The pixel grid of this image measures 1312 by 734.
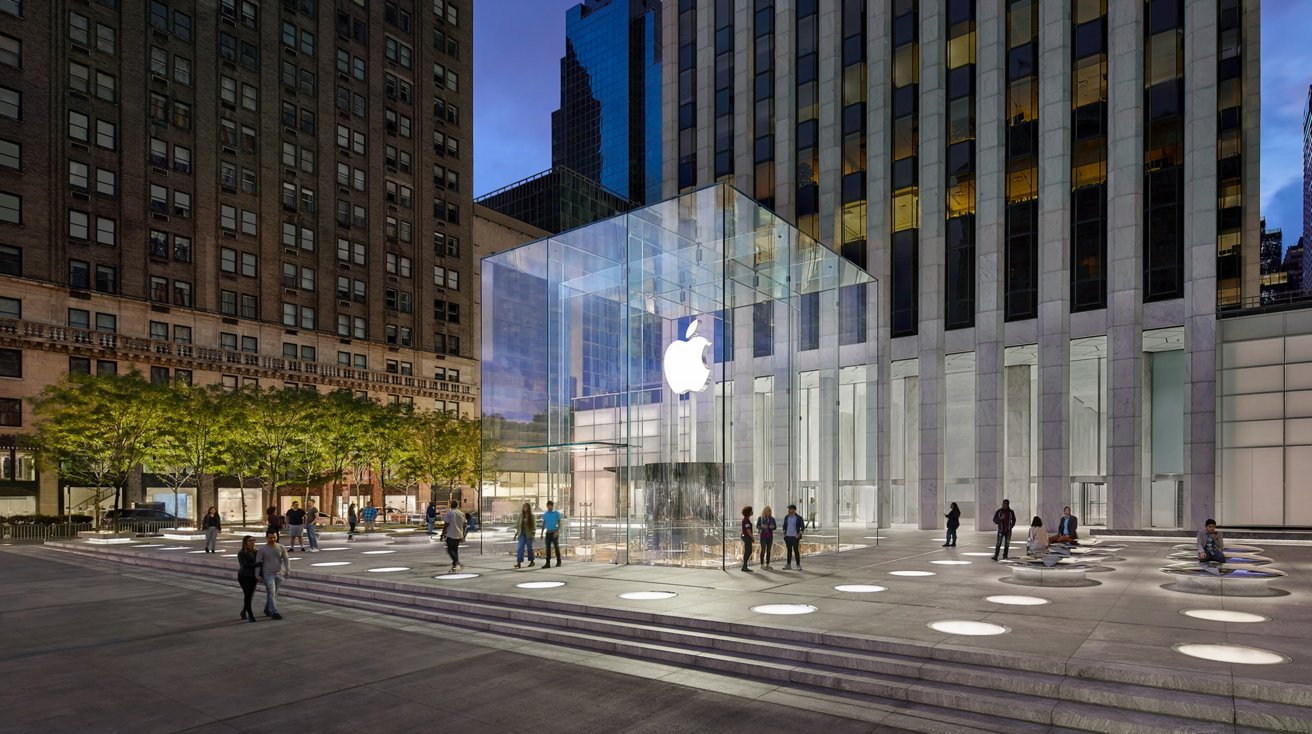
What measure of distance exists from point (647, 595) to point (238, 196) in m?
72.3

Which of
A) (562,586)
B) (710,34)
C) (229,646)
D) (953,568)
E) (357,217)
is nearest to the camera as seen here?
(229,646)

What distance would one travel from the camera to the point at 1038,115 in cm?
3997

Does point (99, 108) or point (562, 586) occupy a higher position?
point (99, 108)

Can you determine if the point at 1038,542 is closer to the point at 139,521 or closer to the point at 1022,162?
the point at 1022,162

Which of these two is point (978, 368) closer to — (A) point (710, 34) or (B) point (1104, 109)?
(B) point (1104, 109)

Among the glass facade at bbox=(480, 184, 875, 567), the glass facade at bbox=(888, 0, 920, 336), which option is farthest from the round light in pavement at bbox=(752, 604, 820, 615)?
the glass facade at bbox=(888, 0, 920, 336)

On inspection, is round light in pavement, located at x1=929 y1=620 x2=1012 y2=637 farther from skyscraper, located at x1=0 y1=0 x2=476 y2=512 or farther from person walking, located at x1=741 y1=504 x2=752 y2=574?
skyscraper, located at x1=0 y1=0 x2=476 y2=512

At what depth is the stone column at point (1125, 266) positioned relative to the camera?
1414 inches

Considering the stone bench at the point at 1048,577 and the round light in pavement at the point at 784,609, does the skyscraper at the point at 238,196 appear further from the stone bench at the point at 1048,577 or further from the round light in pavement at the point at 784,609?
the stone bench at the point at 1048,577

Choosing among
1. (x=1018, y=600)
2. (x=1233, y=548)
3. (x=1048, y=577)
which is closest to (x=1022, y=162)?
(x=1233, y=548)

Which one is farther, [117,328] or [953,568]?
[117,328]

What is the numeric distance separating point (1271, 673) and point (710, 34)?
53222mm

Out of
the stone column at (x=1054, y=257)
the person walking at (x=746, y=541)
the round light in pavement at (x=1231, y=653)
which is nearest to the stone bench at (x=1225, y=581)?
the round light in pavement at (x=1231, y=653)

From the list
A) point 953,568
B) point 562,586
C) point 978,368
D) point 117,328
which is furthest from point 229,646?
point 117,328
